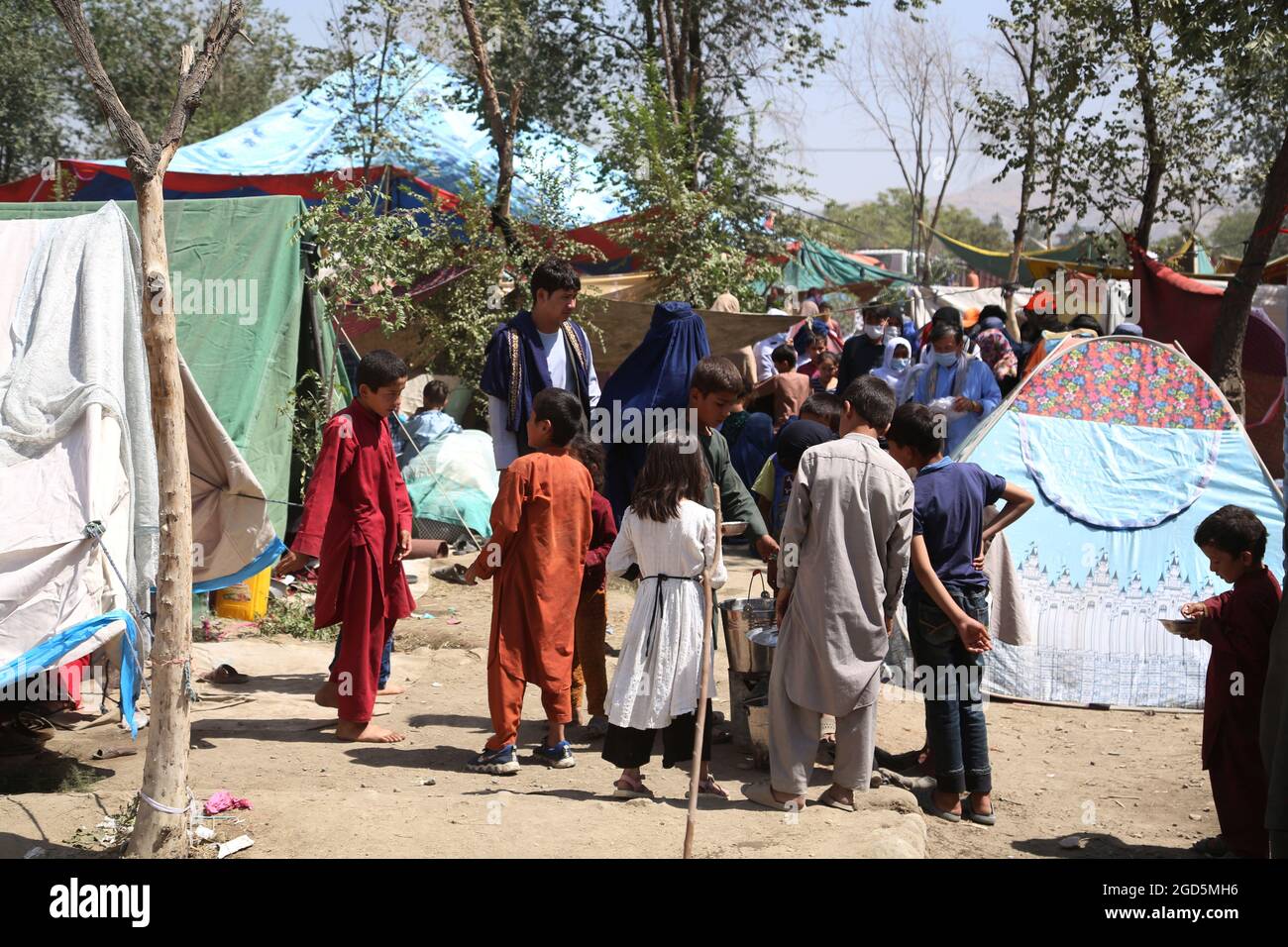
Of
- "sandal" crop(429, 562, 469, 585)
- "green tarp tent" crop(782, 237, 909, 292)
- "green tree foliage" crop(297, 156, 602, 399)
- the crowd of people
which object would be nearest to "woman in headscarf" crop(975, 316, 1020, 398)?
"green tree foliage" crop(297, 156, 602, 399)

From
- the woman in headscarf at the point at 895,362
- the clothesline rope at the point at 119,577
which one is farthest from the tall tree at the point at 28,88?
the clothesline rope at the point at 119,577

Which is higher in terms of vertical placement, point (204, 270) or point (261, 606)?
point (204, 270)

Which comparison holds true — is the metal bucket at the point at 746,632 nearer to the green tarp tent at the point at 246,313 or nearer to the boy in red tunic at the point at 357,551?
the boy in red tunic at the point at 357,551

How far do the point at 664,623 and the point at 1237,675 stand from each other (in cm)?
201

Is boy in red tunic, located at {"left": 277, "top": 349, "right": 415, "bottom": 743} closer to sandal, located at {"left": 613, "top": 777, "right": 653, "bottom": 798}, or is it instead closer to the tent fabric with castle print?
sandal, located at {"left": 613, "top": 777, "right": 653, "bottom": 798}

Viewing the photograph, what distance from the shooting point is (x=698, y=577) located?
4543 mm

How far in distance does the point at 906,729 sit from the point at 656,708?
188cm

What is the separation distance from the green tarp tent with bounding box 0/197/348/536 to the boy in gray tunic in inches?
156

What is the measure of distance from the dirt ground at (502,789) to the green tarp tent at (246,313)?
133 cm

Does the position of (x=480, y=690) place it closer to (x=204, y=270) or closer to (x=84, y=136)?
(x=204, y=270)

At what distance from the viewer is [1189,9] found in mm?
9547
